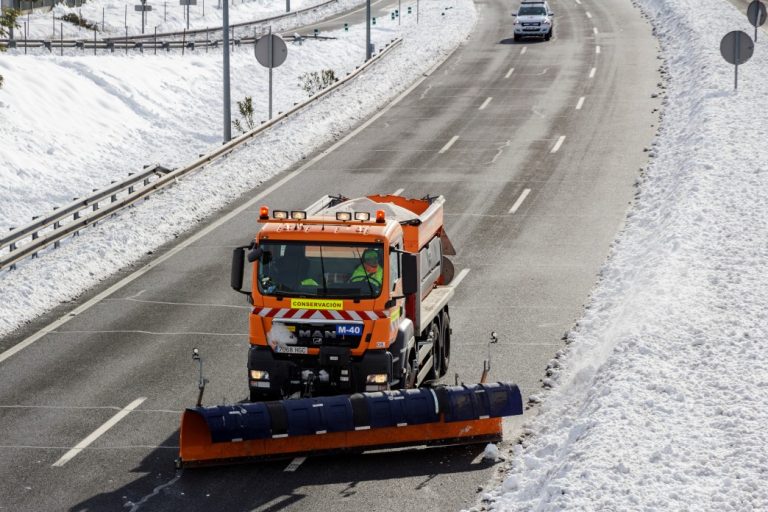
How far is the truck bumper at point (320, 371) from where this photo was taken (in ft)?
45.4

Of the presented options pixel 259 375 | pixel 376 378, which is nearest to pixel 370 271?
pixel 376 378

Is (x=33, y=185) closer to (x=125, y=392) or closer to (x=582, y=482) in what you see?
(x=125, y=392)

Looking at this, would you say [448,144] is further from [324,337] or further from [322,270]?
[324,337]

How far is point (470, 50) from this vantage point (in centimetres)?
5066

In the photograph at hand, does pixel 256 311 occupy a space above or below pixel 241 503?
above

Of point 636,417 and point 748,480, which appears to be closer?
point 748,480

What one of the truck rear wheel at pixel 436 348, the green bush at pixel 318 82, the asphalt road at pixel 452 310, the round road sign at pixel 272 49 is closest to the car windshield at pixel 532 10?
the green bush at pixel 318 82

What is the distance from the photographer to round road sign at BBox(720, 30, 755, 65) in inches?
1321

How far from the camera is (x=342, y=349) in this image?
13.8 m

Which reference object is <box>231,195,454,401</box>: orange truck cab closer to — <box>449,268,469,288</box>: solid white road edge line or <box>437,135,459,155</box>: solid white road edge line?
<box>449,268,469,288</box>: solid white road edge line

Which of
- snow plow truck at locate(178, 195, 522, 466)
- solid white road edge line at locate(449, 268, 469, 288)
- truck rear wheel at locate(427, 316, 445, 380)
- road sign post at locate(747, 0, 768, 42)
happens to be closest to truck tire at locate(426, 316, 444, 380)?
truck rear wheel at locate(427, 316, 445, 380)

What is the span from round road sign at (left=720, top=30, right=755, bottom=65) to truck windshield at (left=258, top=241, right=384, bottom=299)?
2278cm

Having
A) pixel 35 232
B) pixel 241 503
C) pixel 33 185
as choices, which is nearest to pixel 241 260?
pixel 241 503

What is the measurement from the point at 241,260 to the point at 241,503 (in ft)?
9.78
